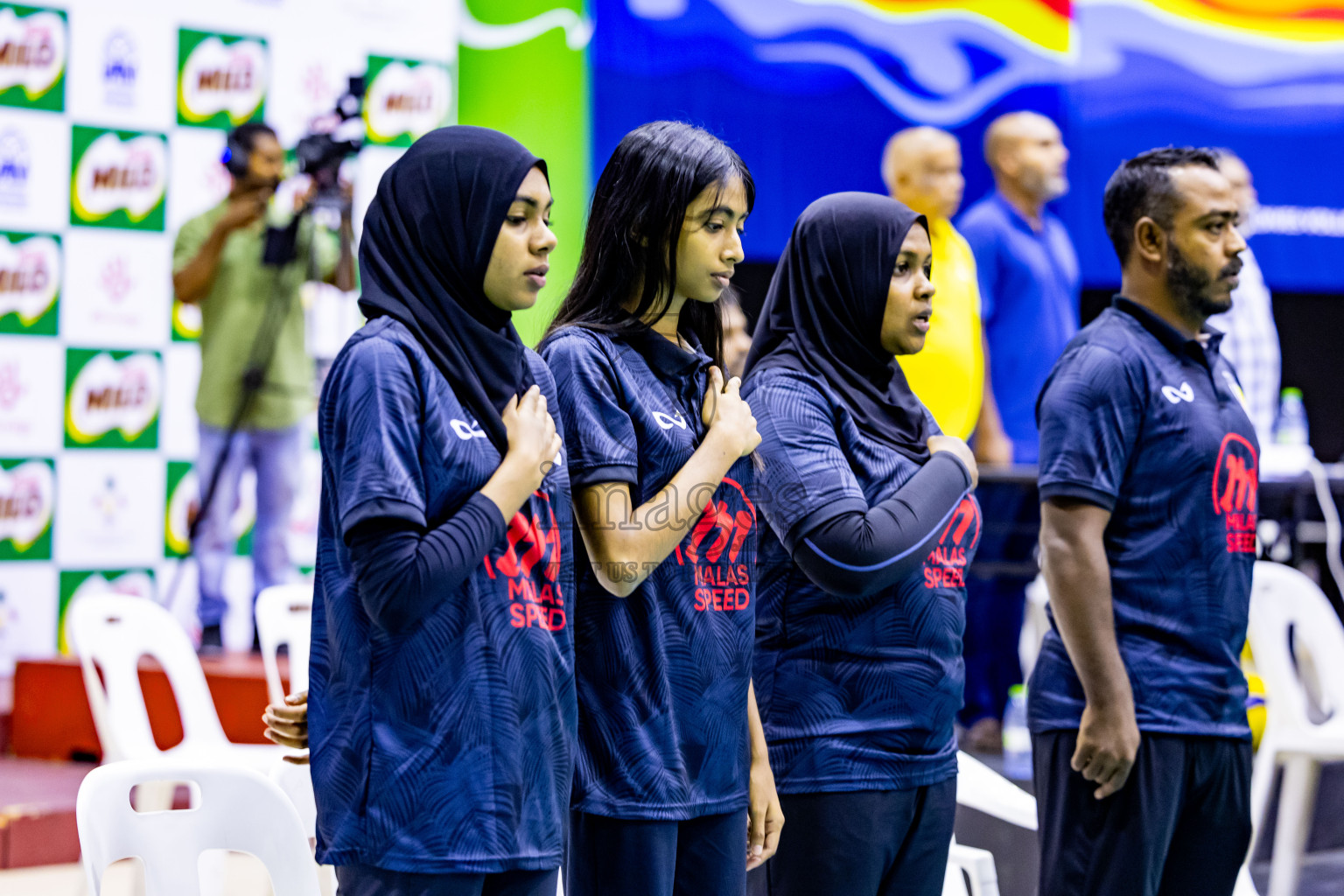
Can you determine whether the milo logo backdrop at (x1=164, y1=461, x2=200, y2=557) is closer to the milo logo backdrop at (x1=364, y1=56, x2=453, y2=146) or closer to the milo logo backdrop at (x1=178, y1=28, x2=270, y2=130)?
the milo logo backdrop at (x1=178, y1=28, x2=270, y2=130)

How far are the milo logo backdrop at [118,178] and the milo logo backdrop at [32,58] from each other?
0.15 metres

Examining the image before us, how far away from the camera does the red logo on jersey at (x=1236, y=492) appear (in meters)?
1.83

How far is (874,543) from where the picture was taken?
4.99ft

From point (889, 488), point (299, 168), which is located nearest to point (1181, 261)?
point (889, 488)

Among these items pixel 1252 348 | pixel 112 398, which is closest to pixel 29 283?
pixel 112 398

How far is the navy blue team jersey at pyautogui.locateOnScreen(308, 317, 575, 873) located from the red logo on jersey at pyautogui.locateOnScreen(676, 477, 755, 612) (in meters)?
0.25

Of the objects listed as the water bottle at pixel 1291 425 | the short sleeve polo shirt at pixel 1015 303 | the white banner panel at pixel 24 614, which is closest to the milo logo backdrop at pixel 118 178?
the white banner panel at pixel 24 614

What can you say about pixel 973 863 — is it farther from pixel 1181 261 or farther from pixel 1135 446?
pixel 1181 261

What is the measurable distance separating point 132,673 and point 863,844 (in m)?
1.78

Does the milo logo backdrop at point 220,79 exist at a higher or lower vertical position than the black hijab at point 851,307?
higher

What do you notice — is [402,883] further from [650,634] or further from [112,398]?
[112,398]

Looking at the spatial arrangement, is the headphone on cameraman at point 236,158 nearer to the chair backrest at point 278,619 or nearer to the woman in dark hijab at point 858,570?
the chair backrest at point 278,619

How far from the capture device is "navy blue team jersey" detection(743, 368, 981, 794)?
1.55 m

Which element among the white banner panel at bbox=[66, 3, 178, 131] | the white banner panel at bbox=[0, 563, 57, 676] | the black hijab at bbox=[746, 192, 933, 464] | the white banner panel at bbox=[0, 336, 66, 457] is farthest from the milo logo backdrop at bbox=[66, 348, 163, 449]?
the black hijab at bbox=[746, 192, 933, 464]
